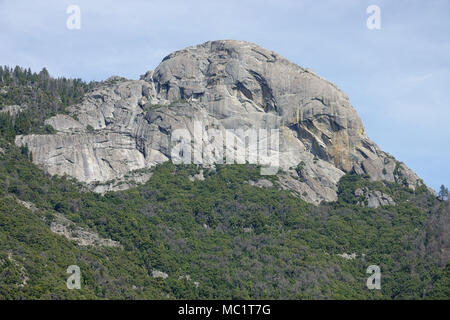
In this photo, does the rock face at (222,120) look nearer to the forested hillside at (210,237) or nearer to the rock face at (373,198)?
the forested hillside at (210,237)

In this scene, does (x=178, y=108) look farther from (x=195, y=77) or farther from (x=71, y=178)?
(x=71, y=178)

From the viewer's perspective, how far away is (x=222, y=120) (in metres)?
142

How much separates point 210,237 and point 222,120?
28783mm

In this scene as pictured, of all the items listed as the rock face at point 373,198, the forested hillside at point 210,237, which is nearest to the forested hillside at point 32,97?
the forested hillside at point 210,237

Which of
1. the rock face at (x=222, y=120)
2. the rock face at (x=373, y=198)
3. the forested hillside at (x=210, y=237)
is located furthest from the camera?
the rock face at (x=373, y=198)

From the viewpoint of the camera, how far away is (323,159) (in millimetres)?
141875

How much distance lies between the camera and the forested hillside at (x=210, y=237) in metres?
101

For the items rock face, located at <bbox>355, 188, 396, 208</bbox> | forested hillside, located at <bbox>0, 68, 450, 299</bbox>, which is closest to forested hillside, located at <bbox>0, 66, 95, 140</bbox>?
forested hillside, located at <bbox>0, 68, 450, 299</bbox>

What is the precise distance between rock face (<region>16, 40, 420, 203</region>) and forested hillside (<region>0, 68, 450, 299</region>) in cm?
341

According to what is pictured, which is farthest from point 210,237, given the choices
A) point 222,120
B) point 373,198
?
point 373,198

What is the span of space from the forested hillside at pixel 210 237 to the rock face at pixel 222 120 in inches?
134

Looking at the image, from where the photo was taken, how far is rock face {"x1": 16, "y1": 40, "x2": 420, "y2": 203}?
5212 inches

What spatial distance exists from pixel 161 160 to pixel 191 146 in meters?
5.42
